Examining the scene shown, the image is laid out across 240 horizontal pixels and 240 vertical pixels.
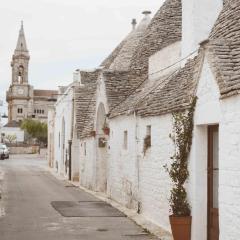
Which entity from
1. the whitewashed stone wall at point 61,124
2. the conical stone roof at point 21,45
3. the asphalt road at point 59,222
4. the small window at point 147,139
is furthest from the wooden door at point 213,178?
the conical stone roof at point 21,45

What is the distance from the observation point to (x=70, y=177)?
109 feet

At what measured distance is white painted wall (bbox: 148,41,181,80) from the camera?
17413 millimetres

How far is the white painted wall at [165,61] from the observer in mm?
17413

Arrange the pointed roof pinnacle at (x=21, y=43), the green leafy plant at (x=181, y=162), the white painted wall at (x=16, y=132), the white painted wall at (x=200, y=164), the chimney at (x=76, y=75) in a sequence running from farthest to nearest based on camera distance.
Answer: the pointed roof pinnacle at (x=21, y=43) → the white painted wall at (x=16, y=132) → the chimney at (x=76, y=75) → the green leafy plant at (x=181, y=162) → the white painted wall at (x=200, y=164)

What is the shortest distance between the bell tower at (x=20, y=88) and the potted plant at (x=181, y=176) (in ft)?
395

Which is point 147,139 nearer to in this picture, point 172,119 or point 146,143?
point 146,143

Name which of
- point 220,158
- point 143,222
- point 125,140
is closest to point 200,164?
point 220,158

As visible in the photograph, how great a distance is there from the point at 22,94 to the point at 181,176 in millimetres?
130657

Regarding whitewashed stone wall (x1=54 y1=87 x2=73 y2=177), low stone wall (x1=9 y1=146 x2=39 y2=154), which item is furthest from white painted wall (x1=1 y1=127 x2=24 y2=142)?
whitewashed stone wall (x1=54 y1=87 x2=73 y2=177)

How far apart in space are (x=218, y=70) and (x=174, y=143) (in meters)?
2.89

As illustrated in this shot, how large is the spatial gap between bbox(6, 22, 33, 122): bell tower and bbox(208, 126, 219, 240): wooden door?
12132cm

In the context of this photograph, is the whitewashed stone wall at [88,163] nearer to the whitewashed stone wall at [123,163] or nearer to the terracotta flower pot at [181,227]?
the whitewashed stone wall at [123,163]

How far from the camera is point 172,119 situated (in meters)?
13.3

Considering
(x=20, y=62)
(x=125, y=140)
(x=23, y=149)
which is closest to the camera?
(x=125, y=140)
